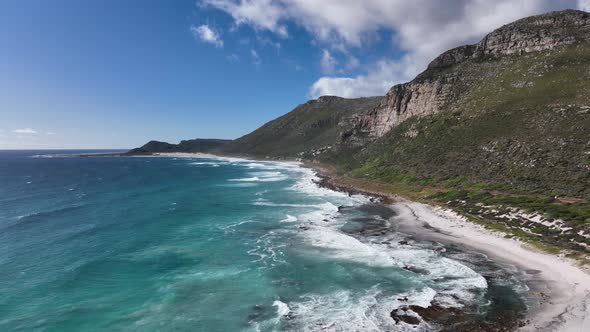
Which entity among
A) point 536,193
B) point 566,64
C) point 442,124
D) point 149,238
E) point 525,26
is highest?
point 525,26

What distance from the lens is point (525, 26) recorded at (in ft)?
294

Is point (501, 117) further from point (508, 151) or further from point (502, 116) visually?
point (508, 151)

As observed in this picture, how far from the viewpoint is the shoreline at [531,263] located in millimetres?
19875

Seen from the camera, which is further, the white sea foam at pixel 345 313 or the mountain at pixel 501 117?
the mountain at pixel 501 117

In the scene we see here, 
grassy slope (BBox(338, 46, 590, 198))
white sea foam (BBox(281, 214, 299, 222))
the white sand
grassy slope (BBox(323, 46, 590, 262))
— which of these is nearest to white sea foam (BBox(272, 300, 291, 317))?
the white sand

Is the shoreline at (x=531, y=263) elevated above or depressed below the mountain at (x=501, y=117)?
below

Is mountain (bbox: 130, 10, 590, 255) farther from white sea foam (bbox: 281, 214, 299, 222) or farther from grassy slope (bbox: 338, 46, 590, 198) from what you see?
white sea foam (bbox: 281, 214, 299, 222)

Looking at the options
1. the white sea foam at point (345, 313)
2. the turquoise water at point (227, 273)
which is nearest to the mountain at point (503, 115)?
the turquoise water at point (227, 273)

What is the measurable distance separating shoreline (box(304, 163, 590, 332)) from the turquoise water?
6.20 feet

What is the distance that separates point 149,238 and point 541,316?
4132 cm

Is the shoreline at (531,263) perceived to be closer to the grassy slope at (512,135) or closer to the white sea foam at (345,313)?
the white sea foam at (345,313)

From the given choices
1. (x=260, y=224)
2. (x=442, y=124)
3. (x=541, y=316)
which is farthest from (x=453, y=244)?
(x=442, y=124)

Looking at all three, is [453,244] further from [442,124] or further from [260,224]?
[442,124]

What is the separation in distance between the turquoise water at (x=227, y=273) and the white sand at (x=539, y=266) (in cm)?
222
